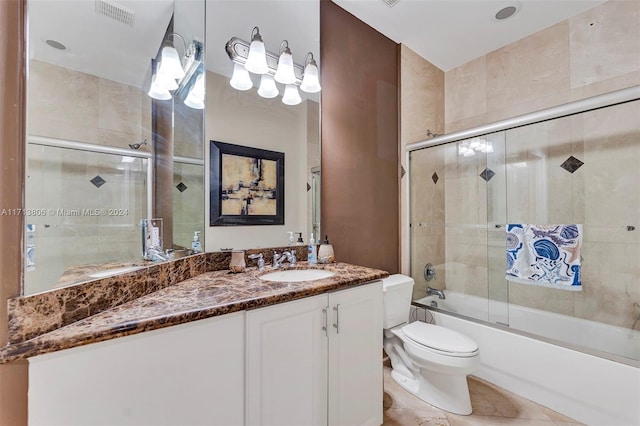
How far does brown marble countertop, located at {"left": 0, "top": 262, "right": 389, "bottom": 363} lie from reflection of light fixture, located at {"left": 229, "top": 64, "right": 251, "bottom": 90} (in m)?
1.07

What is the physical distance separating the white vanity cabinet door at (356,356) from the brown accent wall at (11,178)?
99cm

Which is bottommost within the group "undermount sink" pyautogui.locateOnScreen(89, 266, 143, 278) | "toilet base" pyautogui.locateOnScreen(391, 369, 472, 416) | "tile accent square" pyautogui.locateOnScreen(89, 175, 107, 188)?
"toilet base" pyautogui.locateOnScreen(391, 369, 472, 416)

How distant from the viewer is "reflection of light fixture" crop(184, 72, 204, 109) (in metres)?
1.50

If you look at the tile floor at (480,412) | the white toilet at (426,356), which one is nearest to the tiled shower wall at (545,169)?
the white toilet at (426,356)

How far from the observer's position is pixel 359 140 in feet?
7.06

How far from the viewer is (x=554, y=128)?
7.08ft

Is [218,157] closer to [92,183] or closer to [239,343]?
[92,183]

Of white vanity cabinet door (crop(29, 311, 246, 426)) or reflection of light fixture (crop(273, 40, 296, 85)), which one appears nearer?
white vanity cabinet door (crop(29, 311, 246, 426))

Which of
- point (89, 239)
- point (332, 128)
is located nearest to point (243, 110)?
point (332, 128)

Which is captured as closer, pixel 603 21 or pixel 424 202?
pixel 603 21

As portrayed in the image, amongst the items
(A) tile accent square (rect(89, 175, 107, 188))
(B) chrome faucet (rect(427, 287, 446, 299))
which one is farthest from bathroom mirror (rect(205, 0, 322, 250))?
(B) chrome faucet (rect(427, 287, 446, 299))

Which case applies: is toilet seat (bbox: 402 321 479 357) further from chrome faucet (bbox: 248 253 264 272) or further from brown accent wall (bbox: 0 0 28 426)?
brown accent wall (bbox: 0 0 28 426)

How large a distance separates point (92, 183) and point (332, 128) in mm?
1489

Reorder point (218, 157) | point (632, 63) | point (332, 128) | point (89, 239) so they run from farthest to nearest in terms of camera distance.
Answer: point (332, 128) → point (632, 63) → point (218, 157) → point (89, 239)
